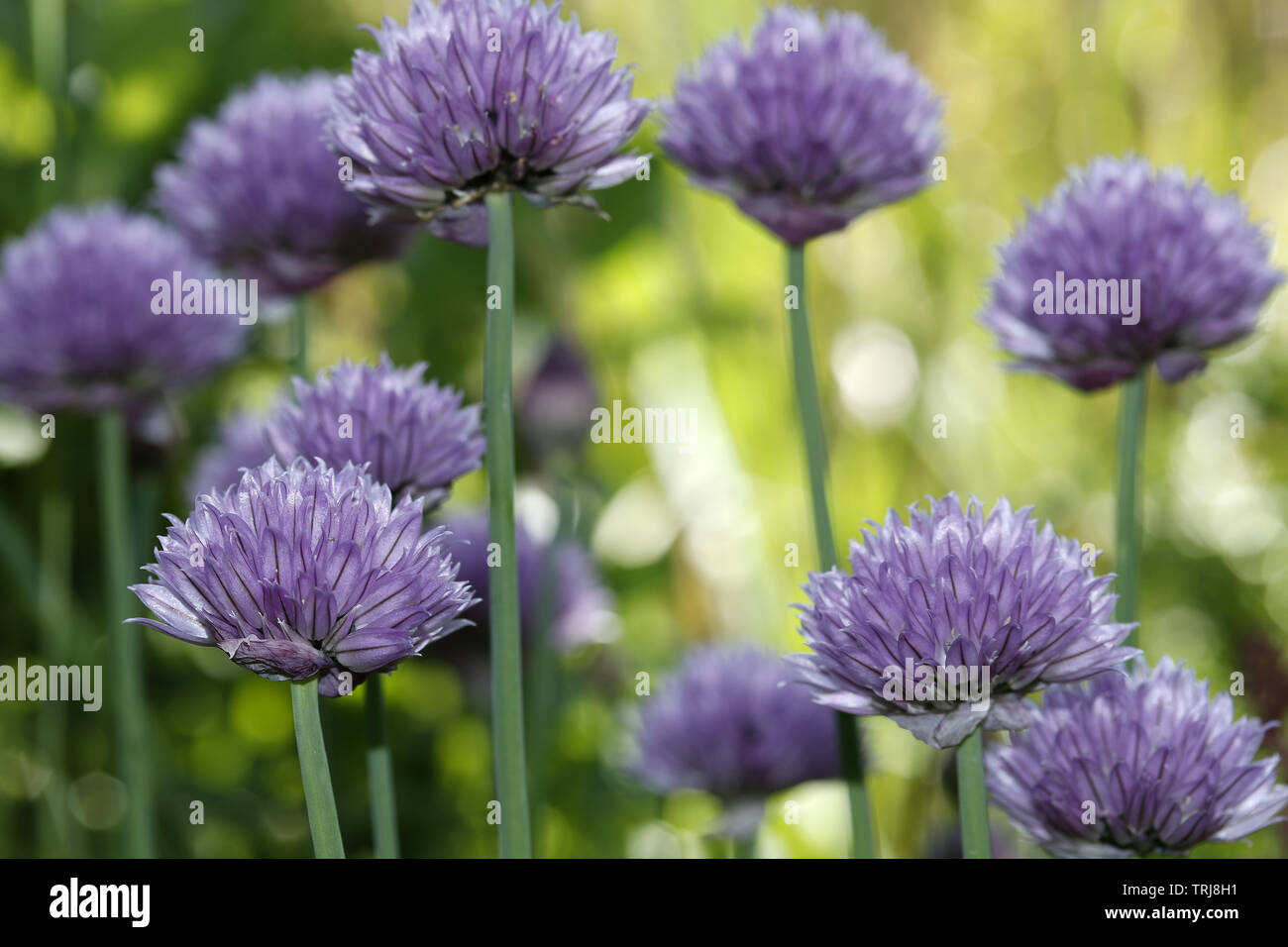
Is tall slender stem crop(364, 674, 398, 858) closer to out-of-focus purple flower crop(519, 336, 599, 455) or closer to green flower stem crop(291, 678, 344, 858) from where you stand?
green flower stem crop(291, 678, 344, 858)

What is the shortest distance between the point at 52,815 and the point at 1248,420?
1.04m

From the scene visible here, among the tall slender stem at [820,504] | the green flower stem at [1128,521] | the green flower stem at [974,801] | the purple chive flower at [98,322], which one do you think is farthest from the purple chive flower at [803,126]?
the purple chive flower at [98,322]

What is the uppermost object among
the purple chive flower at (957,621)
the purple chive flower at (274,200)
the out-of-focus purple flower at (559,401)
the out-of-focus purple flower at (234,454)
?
the purple chive flower at (274,200)

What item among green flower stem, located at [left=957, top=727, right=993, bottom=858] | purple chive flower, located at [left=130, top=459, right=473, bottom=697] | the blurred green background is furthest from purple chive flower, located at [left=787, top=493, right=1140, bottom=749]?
the blurred green background

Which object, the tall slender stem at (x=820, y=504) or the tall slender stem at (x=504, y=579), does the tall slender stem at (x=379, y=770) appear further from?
the tall slender stem at (x=820, y=504)

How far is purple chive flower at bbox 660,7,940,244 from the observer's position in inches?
22.5

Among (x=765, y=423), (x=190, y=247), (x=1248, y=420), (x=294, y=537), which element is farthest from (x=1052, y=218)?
(x=765, y=423)

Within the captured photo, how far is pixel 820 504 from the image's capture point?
0.54m

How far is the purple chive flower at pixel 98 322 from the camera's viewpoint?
760 millimetres

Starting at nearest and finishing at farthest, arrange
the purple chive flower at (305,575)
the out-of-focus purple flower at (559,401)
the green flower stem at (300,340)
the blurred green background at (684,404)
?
1. the purple chive flower at (305,575)
2. the green flower stem at (300,340)
3. the out-of-focus purple flower at (559,401)
4. the blurred green background at (684,404)

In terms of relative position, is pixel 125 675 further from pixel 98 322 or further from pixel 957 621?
pixel 957 621

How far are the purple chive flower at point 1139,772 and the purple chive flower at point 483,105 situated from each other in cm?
25

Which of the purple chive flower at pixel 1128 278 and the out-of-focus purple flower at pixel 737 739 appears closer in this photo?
the purple chive flower at pixel 1128 278

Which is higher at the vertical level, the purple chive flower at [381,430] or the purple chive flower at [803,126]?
the purple chive flower at [803,126]
